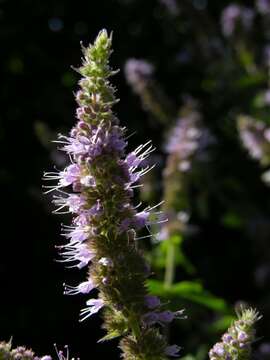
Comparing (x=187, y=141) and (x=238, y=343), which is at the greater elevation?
(x=187, y=141)

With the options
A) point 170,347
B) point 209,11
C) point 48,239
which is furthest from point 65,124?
point 170,347

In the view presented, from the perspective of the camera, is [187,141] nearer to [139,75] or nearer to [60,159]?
[139,75]

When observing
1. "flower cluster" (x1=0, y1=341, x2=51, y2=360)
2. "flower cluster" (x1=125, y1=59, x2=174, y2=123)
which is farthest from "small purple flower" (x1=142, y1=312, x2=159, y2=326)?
"flower cluster" (x1=125, y1=59, x2=174, y2=123)

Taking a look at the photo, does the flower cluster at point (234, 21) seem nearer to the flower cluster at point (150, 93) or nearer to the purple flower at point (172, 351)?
the flower cluster at point (150, 93)

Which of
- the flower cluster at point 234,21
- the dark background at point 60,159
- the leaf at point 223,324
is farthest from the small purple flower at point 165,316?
the flower cluster at point 234,21

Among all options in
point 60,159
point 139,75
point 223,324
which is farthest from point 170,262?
point 139,75
